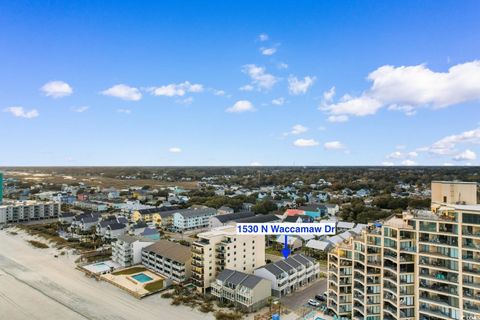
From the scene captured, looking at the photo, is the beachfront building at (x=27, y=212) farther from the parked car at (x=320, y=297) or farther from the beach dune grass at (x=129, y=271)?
the parked car at (x=320, y=297)

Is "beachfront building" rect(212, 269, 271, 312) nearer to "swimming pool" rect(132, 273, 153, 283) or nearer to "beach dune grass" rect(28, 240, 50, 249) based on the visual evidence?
"swimming pool" rect(132, 273, 153, 283)

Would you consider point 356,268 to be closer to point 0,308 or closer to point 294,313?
point 294,313

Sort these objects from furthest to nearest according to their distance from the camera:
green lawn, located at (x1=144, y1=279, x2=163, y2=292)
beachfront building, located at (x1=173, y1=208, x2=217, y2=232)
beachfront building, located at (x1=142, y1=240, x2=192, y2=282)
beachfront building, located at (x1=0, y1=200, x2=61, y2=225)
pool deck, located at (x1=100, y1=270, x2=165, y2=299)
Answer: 1. beachfront building, located at (x1=0, y1=200, x2=61, y2=225)
2. beachfront building, located at (x1=173, y1=208, x2=217, y2=232)
3. beachfront building, located at (x1=142, y1=240, x2=192, y2=282)
4. green lawn, located at (x1=144, y1=279, x2=163, y2=292)
5. pool deck, located at (x1=100, y1=270, x2=165, y2=299)

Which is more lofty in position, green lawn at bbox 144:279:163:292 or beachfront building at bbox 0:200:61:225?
beachfront building at bbox 0:200:61:225

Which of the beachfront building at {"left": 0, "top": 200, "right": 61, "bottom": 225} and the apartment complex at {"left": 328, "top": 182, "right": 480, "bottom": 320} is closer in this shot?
the apartment complex at {"left": 328, "top": 182, "right": 480, "bottom": 320}

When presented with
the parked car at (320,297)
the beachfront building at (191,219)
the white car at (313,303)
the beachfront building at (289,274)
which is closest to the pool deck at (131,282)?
the beachfront building at (289,274)

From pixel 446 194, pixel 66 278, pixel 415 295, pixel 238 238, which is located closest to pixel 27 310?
pixel 66 278

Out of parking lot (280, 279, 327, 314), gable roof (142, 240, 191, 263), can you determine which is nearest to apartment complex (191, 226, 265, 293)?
gable roof (142, 240, 191, 263)
